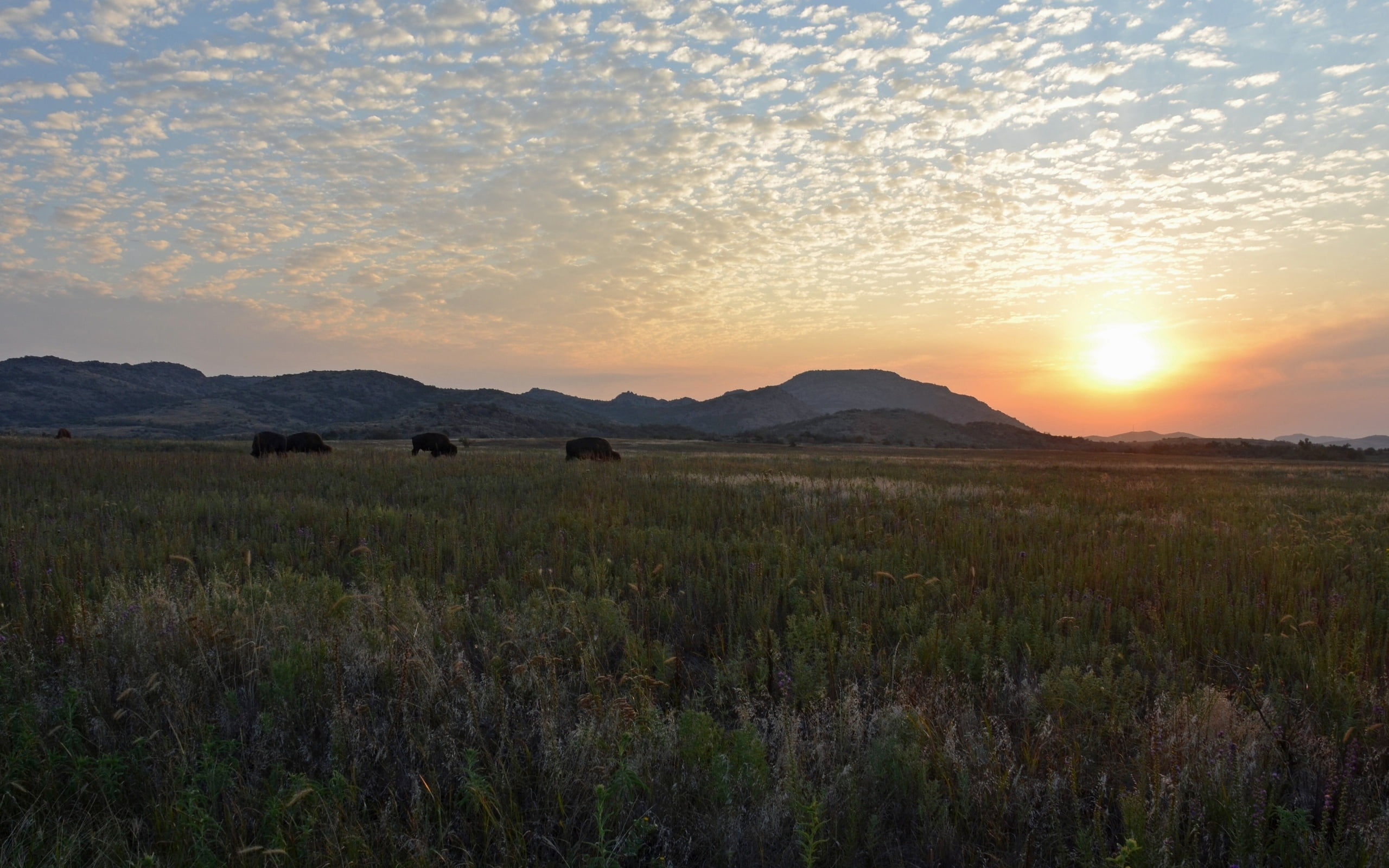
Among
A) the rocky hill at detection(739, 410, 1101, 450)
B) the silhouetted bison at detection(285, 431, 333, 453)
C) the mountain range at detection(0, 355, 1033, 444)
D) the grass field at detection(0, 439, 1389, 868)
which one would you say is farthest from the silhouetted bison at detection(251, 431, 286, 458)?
the rocky hill at detection(739, 410, 1101, 450)

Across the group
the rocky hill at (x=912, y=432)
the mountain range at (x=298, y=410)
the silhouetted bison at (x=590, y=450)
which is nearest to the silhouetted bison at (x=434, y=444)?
the silhouetted bison at (x=590, y=450)

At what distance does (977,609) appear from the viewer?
17.2ft

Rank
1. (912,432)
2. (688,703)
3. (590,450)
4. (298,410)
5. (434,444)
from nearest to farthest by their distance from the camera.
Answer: (688,703) → (590,450) → (434,444) → (912,432) → (298,410)

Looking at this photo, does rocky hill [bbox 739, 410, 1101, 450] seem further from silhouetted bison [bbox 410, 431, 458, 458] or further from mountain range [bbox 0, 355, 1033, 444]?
silhouetted bison [bbox 410, 431, 458, 458]

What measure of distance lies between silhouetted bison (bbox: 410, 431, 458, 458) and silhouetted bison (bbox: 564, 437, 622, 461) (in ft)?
19.8

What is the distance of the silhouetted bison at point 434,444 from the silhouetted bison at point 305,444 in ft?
12.3

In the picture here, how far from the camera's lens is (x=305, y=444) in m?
27.5

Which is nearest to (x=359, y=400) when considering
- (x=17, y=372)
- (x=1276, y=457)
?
(x=17, y=372)

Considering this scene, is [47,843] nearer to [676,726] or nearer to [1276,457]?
[676,726]

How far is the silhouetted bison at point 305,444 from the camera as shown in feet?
88.7

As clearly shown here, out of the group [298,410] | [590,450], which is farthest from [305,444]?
[298,410]

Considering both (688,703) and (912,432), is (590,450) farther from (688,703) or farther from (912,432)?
(912,432)

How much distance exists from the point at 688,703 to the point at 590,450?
24.1 meters

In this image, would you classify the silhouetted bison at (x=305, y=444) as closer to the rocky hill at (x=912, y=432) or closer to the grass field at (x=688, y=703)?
the grass field at (x=688, y=703)
